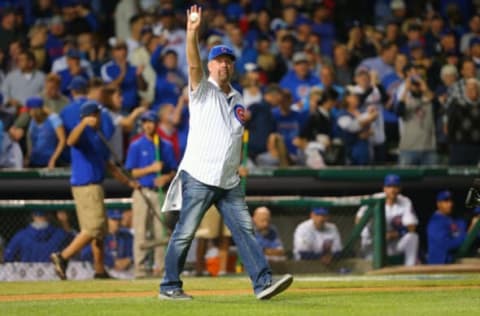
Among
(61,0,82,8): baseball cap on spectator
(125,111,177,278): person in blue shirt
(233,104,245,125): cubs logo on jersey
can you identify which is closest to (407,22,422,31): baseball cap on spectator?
(61,0,82,8): baseball cap on spectator

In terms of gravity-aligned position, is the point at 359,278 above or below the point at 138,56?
below

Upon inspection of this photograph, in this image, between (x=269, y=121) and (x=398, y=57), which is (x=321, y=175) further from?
(x=398, y=57)

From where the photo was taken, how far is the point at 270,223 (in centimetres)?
1653

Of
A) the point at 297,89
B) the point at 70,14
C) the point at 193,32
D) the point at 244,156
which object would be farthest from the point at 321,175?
the point at 193,32

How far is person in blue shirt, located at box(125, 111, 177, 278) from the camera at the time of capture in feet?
53.2

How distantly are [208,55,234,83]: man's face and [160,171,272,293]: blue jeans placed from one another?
85 centimetres

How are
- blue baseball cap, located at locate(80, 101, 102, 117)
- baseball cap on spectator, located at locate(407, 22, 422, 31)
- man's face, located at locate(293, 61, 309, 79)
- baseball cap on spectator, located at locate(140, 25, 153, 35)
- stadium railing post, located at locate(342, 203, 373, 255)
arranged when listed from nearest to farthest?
blue baseball cap, located at locate(80, 101, 102, 117)
stadium railing post, located at locate(342, 203, 373, 255)
man's face, located at locate(293, 61, 309, 79)
baseball cap on spectator, located at locate(140, 25, 153, 35)
baseball cap on spectator, located at locate(407, 22, 422, 31)

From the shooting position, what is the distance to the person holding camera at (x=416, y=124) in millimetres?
18562

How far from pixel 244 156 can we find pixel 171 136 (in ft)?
3.30

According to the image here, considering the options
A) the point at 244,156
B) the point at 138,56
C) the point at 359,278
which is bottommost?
the point at 359,278

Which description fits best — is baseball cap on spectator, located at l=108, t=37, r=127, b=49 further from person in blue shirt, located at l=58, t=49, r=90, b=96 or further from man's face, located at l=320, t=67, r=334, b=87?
man's face, located at l=320, t=67, r=334, b=87

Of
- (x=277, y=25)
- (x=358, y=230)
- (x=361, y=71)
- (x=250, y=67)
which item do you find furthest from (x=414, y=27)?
(x=358, y=230)

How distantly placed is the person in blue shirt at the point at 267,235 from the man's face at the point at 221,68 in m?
5.63

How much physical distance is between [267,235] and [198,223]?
5676mm
